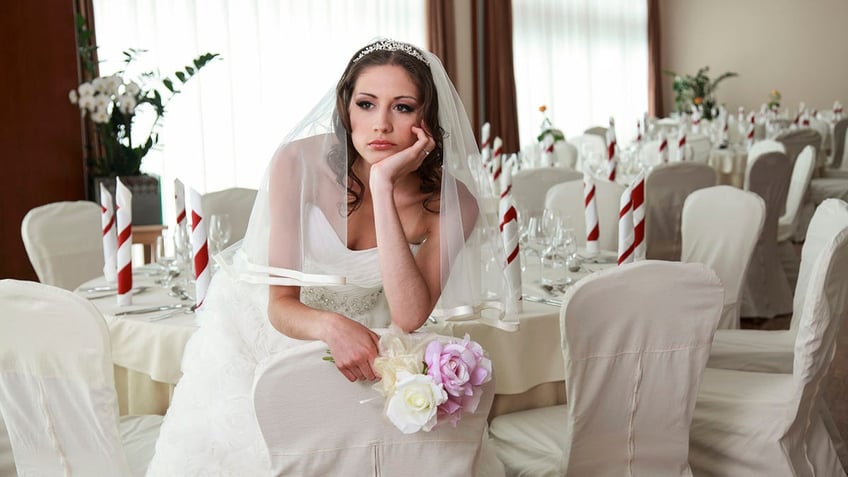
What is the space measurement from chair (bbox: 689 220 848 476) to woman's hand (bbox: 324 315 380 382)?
130 cm

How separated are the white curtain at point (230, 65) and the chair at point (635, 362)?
5.49m

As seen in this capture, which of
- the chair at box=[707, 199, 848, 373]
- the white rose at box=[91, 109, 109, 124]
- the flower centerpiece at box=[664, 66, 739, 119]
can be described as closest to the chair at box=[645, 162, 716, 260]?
the chair at box=[707, 199, 848, 373]

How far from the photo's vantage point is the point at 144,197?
5.52m

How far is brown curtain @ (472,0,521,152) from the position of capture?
10.2 meters

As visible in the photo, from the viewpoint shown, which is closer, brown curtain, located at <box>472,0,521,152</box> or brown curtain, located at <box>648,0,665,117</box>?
brown curtain, located at <box>472,0,521,152</box>

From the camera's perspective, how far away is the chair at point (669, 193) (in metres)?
5.15

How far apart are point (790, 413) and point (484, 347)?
870 millimetres

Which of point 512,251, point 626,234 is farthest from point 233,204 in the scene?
point 626,234

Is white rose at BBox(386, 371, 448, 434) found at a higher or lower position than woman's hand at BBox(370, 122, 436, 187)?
lower

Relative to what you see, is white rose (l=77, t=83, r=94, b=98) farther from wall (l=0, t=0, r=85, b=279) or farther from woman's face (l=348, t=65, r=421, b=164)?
woman's face (l=348, t=65, r=421, b=164)

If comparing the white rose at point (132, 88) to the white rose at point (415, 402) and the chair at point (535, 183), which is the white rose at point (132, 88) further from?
the white rose at point (415, 402)

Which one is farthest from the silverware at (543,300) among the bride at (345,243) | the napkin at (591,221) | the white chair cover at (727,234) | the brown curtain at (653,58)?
the brown curtain at (653,58)

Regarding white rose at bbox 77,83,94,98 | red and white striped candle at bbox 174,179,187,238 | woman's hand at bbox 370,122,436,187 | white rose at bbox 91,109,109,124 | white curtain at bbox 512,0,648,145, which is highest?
white curtain at bbox 512,0,648,145

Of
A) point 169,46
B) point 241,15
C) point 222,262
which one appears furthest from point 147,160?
point 222,262
